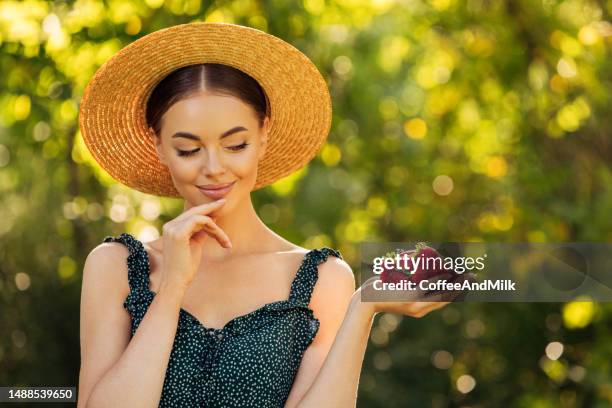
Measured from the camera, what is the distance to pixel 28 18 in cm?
441

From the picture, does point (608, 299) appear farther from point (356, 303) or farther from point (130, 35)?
point (356, 303)

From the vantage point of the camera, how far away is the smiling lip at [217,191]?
221cm

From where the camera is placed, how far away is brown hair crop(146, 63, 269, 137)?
2262 mm

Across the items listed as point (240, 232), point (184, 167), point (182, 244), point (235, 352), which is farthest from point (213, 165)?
point (235, 352)

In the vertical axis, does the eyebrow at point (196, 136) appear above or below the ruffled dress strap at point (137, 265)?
above

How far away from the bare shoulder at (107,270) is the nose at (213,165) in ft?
1.08

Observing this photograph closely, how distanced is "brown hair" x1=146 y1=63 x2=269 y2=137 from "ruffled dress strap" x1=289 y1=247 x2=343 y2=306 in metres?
0.34

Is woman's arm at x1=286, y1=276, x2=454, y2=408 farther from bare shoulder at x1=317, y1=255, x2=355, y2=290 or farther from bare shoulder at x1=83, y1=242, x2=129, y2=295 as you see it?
bare shoulder at x1=83, y1=242, x2=129, y2=295

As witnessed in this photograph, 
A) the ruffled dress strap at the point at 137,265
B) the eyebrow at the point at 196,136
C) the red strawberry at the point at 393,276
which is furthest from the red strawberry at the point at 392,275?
the ruffled dress strap at the point at 137,265

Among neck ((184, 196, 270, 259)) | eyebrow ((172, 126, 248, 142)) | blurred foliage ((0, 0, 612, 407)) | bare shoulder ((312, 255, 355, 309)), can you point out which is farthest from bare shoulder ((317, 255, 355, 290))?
blurred foliage ((0, 0, 612, 407))

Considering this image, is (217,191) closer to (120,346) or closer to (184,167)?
(184,167)

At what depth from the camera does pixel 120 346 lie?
2.22 m

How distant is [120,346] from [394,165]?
13.9 ft

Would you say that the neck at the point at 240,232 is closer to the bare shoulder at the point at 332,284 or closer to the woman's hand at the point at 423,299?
the bare shoulder at the point at 332,284
